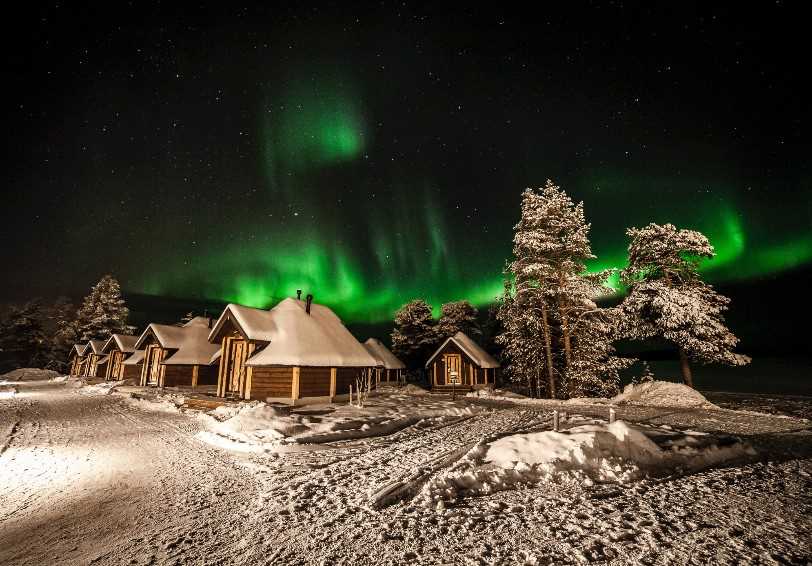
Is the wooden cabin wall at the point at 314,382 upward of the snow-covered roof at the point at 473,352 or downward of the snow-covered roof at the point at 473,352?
downward

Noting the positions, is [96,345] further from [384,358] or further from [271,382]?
[271,382]

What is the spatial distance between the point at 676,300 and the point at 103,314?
6911cm

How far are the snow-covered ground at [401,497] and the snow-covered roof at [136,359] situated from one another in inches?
1245

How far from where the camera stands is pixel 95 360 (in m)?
48.4

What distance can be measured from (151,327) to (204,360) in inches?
251

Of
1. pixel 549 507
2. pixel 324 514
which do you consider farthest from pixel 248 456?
pixel 549 507

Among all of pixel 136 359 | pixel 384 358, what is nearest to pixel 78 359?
pixel 136 359

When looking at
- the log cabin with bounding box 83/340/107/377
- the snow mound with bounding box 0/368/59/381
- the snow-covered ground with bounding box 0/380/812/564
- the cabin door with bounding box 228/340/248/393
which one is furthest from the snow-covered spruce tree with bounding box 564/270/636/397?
the snow mound with bounding box 0/368/59/381

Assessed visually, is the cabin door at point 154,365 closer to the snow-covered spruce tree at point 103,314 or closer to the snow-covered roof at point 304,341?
the snow-covered roof at point 304,341

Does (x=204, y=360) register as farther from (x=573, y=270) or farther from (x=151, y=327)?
(x=573, y=270)

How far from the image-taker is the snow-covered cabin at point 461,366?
111 ft

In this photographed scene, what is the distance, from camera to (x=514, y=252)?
25.4 m

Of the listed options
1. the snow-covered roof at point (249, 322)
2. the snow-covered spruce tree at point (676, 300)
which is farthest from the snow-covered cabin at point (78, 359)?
the snow-covered spruce tree at point (676, 300)

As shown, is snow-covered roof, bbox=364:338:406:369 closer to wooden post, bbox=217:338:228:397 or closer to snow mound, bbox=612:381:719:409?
wooden post, bbox=217:338:228:397
